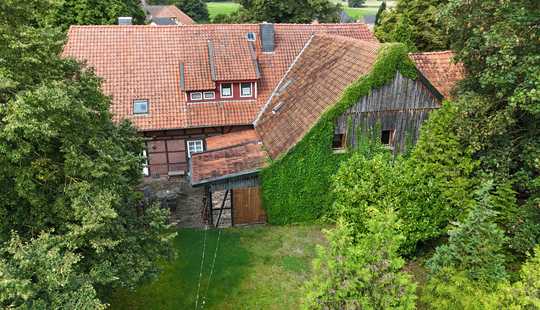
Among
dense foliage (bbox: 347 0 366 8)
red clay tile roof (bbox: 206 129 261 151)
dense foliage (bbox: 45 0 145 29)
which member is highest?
dense foliage (bbox: 347 0 366 8)

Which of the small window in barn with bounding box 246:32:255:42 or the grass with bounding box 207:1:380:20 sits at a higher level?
the grass with bounding box 207:1:380:20

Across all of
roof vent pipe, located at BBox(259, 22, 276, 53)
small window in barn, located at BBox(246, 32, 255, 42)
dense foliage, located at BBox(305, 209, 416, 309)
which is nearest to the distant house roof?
roof vent pipe, located at BBox(259, 22, 276, 53)

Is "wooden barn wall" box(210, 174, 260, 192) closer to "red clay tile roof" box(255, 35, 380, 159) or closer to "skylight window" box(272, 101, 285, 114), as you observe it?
"red clay tile roof" box(255, 35, 380, 159)

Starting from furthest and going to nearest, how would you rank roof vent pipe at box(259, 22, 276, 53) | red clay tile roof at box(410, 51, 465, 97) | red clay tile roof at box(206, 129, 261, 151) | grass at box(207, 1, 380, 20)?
1. grass at box(207, 1, 380, 20)
2. roof vent pipe at box(259, 22, 276, 53)
3. red clay tile roof at box(410, 51, 465, 97)
4. red clay tile roof at box(206, 129, 261, 151)

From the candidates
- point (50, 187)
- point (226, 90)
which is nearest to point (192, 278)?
point (50, 187)

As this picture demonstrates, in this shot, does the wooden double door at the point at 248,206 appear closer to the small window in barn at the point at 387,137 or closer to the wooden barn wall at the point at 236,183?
the wooden barn wall at the point at 236,183

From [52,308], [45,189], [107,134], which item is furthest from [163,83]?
[52,308]

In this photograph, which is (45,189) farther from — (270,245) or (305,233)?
(305,233)
